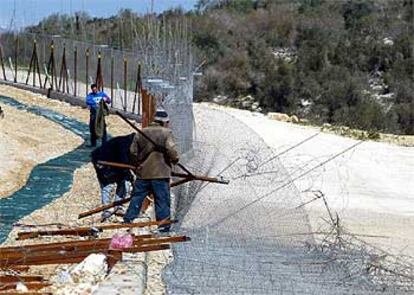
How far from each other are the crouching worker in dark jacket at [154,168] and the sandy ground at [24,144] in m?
5.01

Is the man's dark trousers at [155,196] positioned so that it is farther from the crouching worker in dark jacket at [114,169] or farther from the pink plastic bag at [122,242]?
the pink plastic bag at [122,242]

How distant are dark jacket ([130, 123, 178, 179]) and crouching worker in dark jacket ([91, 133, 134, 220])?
52cm

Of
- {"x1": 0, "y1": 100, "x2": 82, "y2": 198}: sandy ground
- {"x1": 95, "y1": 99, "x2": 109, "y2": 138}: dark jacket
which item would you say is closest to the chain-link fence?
{"x1": 95, "y1": 99, "x2": 109, "y2": 138}: dark jacket

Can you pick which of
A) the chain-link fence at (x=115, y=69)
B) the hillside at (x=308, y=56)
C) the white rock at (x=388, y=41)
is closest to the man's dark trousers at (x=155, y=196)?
the chain-link fence at (x=115, y=69)

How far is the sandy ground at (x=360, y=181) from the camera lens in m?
17.4

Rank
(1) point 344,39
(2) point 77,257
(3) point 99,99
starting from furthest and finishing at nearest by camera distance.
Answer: (1) point 344,39, (3) point 99,99, (2) point 77,257

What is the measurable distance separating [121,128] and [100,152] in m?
13.9

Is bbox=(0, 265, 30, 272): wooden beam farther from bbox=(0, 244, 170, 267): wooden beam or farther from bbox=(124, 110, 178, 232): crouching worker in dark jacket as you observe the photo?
bbox=(124, 110, 178, 232): crouching worker in dark jacket

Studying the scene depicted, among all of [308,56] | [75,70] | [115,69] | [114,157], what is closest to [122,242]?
[114,157]

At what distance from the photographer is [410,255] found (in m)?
14.8

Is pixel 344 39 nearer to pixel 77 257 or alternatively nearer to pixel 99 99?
pixel 99 99

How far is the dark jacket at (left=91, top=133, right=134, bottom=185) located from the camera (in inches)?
544

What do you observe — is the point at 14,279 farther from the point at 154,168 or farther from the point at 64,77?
the point at 64,77

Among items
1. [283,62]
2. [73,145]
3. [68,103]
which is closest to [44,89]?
[68,103]
